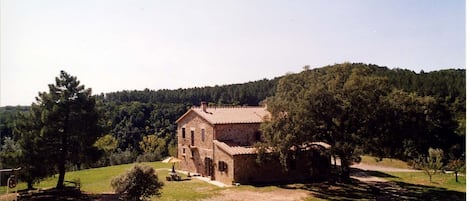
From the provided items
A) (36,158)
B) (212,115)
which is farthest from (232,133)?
(36,158)

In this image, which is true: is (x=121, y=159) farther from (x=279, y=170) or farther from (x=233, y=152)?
(x=279, y=170)

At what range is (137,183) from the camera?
647 inches

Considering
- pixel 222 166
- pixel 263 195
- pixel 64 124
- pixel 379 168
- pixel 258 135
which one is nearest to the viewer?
pixel 263 195

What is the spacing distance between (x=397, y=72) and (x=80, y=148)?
38734 millimetres

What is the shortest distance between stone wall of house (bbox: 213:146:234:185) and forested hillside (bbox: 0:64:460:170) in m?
6.42

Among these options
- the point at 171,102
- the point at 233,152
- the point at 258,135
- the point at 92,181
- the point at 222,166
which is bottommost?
the point at 92,181

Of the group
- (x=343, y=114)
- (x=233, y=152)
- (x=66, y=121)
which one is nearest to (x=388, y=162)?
(x=343, y=114)

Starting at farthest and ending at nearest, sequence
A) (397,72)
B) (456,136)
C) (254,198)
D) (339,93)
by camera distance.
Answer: (397,72) → (456,136) → (339,93) → (254,198)

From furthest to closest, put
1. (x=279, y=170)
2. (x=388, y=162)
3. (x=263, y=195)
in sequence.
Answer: (x=388, y=162), (x=279, y=170), (x=263, y=195)

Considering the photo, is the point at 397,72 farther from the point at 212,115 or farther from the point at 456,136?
the point at 212,115

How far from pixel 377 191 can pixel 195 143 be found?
12930 millimetres

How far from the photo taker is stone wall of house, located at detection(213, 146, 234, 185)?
77.6ft

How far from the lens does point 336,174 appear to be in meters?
24.4

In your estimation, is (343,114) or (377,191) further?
(343,114)
